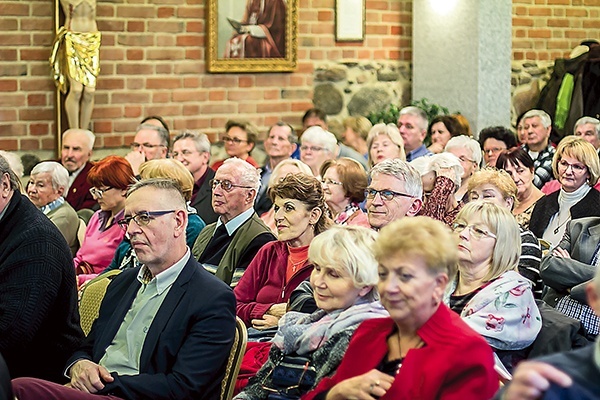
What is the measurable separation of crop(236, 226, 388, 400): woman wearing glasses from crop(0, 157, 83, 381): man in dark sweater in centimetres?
94

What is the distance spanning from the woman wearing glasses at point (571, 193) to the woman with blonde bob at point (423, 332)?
2.97 metres

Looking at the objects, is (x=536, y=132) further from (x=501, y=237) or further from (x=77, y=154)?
(x=501, y=237)

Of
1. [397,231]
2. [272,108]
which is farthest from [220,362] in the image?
[272,108]

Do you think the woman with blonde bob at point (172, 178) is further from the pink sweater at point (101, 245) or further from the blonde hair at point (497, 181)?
the blonde hair at point (497, 181)

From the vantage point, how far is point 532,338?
11.3 ft

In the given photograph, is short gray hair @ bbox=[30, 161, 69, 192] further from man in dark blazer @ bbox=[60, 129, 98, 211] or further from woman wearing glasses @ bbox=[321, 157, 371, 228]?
woman wearing glasses @ bbox=[321, 157, 371, 228]

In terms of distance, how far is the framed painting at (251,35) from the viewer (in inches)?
339

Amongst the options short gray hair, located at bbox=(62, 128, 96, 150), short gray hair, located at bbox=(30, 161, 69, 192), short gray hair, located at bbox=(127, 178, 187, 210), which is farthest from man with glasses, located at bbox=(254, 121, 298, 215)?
short gray hair, located at bbox=(127, 178, 187, 210)

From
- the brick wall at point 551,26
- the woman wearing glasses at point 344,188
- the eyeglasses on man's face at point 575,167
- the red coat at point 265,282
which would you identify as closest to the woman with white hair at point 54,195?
the woman wearing glasses at point 344,188

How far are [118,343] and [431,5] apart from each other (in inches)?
258

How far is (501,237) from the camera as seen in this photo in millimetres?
3633

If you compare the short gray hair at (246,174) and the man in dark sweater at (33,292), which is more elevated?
the short gray hair at (246,174)

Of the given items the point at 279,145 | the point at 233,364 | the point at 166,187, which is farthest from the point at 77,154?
the point at 233,364

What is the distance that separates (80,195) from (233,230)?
2454 mm
